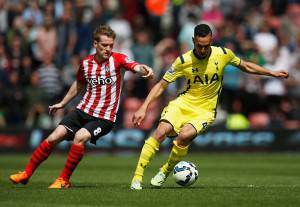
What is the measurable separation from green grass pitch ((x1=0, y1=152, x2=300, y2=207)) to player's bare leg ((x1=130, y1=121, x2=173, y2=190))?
0.52 ft

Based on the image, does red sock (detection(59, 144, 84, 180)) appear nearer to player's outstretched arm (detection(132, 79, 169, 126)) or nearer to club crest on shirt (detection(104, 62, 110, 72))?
player's outstretched arm (detection(132, 79, 169, 126))

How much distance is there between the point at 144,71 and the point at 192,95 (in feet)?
3.26

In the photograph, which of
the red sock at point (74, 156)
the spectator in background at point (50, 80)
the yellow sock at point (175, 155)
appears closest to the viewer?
the red sock at point (74, 156)

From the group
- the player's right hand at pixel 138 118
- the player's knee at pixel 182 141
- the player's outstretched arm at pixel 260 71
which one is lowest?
the player's knee at pixel 182 141

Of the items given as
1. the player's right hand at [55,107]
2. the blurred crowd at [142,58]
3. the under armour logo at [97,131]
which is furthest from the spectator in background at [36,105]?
→ the under armour logo at [97,131]

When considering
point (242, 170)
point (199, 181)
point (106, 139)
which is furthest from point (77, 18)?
point (199, 181)

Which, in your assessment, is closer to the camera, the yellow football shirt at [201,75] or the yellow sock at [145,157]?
the yellow sock at [145,157]

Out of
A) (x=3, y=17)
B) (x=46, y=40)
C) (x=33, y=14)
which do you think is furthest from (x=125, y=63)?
(x=3, y=17)

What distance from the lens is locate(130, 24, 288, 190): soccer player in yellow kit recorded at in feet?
36.6

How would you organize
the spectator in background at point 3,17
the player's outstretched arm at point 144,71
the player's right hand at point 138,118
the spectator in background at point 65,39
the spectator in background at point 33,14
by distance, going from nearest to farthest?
the player's right hand at point 138,118 → the player's outstretched arm at point 144,71 → the spectator in background at point 65,39 → the spectator in background at point 33,14 → the spectator in background at point 3,17

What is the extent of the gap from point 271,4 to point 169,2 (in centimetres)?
296

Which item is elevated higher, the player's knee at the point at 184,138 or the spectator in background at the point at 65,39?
the player's knee at the point at 184,138

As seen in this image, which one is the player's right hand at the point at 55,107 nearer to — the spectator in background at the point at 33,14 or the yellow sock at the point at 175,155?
the yellow sock at the point at 175,155

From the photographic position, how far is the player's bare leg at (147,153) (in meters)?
11.0
